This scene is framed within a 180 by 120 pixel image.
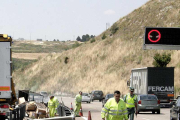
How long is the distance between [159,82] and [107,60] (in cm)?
5266

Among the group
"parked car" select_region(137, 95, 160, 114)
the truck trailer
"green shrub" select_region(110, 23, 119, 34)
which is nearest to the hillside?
"green shrub" select_region(110, 23, 119, 34)

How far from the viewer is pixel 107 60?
3750 inches

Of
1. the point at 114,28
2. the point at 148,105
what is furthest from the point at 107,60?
the point at 148,105

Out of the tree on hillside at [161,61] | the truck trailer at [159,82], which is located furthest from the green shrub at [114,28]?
the truck trailer at [159,82]

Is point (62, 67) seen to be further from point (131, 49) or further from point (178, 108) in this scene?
point (178, 108)

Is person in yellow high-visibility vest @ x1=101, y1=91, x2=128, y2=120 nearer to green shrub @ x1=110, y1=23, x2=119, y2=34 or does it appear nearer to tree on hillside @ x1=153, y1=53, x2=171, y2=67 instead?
tree on hillside @ x1=153, y1=53, x2=171, y2=67

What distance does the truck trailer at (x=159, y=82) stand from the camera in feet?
138

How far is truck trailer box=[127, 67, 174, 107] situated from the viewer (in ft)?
138

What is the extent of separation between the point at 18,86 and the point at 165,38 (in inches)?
3440

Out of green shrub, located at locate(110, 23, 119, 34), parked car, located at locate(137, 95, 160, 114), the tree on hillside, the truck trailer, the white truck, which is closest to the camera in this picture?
the white truck

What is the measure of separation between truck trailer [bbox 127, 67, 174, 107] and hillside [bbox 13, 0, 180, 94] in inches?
1275

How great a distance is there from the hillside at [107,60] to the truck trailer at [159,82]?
32.4m

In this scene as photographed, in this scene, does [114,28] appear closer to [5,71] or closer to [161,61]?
[161,61]

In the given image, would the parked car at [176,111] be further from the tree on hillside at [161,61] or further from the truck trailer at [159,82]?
the tree on hillside at [161,61]
